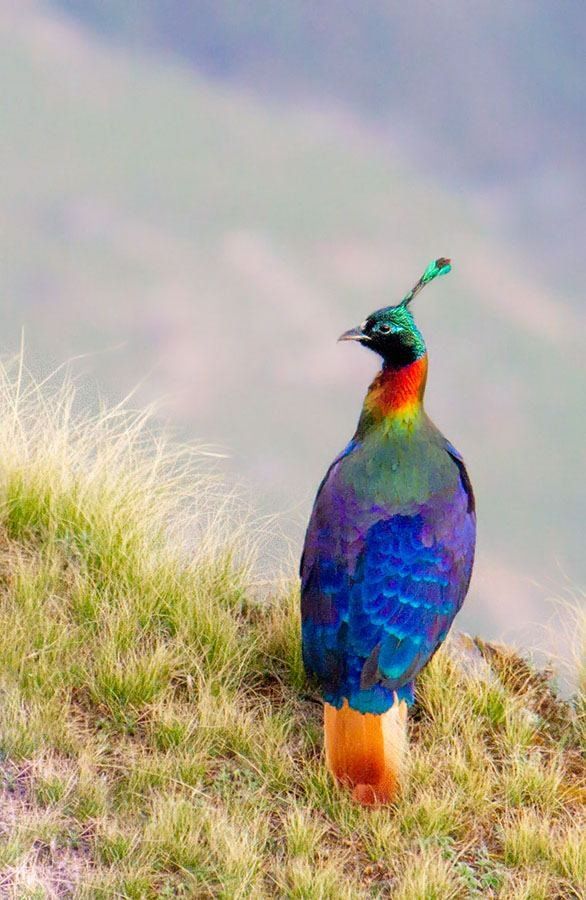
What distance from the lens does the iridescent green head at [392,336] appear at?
4336 mm

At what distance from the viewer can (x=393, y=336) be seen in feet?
14.2

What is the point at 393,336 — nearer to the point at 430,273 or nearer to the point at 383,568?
the point at 430,273

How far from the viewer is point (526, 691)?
5.59m

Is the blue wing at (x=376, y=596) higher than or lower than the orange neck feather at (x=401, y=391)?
lower

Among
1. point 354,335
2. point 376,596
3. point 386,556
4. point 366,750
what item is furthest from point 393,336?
point 366,750

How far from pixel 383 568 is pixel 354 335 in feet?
2.76

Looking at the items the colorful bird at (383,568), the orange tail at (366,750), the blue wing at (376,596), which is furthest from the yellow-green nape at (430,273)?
the orange tail at (366,750)

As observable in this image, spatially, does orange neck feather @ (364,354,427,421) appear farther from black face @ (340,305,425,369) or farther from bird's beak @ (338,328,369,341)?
bird's beak @ (338,328,369,341)

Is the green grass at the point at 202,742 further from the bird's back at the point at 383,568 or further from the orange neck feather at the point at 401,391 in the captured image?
the orange neck feather at the point at 401,391

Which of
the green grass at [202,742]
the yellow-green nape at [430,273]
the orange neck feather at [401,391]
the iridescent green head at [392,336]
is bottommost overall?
the green grass at [202,742]

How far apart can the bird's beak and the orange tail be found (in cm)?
130

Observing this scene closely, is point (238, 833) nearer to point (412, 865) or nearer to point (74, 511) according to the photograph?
point (412, 865)

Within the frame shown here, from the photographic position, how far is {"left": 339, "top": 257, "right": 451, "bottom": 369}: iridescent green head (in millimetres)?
4336

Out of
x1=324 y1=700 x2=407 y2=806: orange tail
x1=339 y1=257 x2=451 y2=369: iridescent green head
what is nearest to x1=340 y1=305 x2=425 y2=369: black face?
x1=339 y1=257 x2=451 y2=369: iridescent green head
